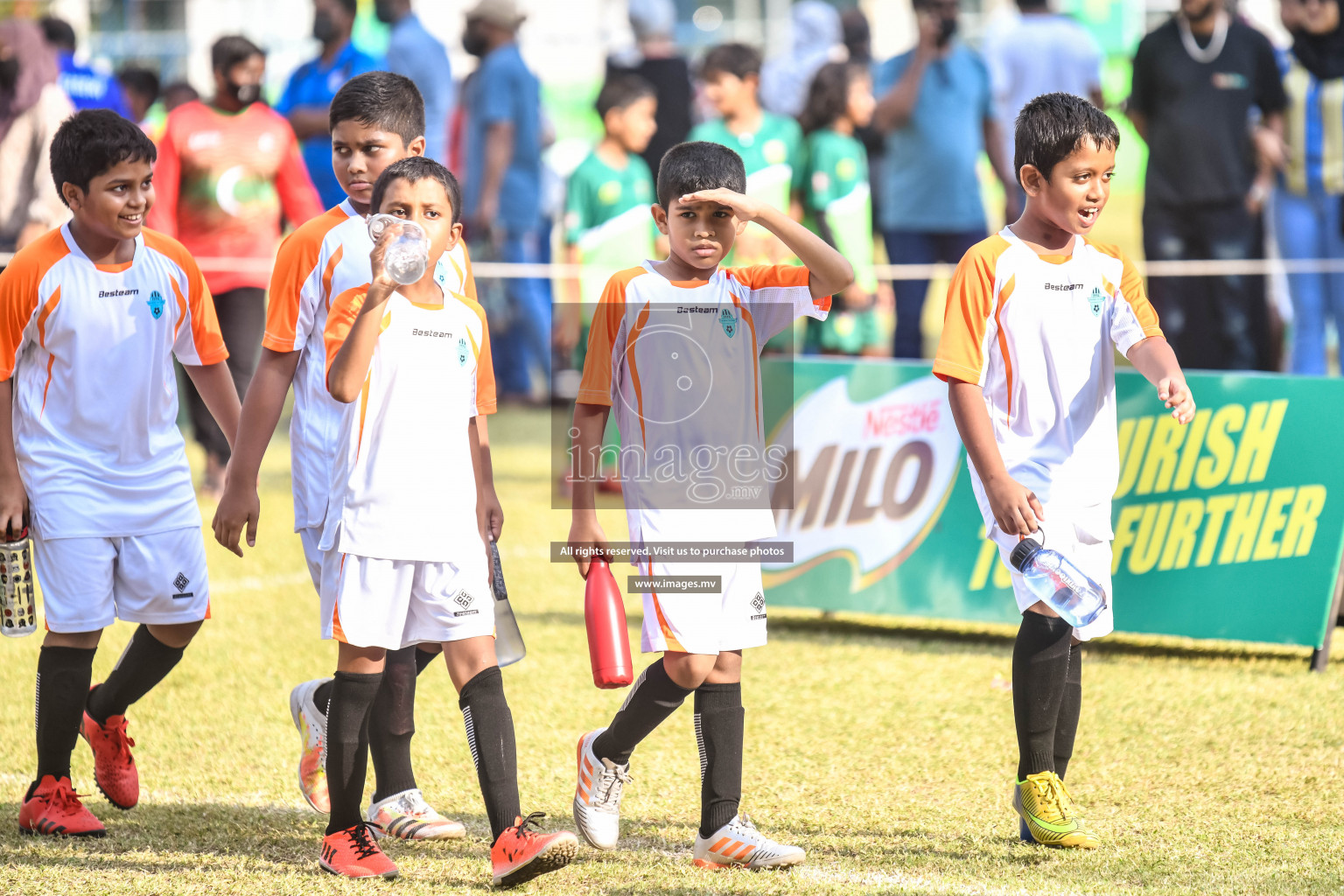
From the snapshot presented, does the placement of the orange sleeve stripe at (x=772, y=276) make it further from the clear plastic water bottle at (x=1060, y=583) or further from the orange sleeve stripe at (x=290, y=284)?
the orange sleeve stripe at (x=290, y=284)

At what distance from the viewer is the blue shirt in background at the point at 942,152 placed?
10.3 metres

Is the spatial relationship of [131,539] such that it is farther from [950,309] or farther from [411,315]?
[950,309]

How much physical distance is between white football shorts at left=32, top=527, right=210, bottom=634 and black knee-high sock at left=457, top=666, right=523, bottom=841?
38.6 inches

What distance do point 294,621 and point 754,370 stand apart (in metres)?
3.57

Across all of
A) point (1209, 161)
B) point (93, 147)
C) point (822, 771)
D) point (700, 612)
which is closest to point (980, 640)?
point (822, 771)

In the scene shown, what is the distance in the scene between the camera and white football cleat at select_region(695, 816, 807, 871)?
386 centimetres

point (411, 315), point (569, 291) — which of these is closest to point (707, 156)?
point (411, 315)

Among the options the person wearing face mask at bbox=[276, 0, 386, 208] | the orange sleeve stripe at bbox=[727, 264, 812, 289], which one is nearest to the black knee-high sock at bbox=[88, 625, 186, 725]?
the orange sleeve stripe at bbox=[727, 264, 812, 289]

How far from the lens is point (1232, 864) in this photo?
3.87 metres

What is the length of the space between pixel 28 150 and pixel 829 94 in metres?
4.77

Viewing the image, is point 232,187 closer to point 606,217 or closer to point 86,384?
point 606,217

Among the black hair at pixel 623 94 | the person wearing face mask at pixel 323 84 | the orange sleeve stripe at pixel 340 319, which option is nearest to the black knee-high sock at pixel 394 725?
the orange sleeve stripe at pixel 340 319

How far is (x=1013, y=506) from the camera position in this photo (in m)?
3.83

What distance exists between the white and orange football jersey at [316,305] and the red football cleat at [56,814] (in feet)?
3.27
